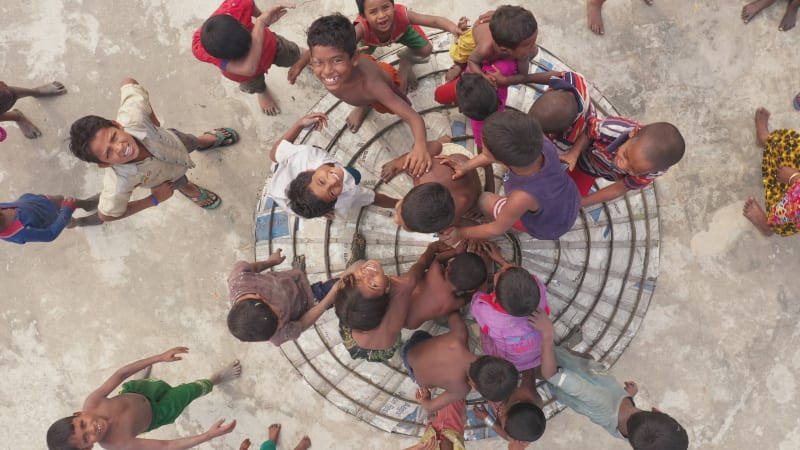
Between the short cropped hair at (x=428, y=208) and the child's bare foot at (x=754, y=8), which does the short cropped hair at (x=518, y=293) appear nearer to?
the short cropped hair at (x=428, y=208)

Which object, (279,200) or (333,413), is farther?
(333,413)

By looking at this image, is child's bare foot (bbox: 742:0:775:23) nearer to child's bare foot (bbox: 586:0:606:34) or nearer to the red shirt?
child's bare foot (bbox: 586:0:606:34)

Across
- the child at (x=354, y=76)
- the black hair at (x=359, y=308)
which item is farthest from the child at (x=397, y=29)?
the black hair at (x=359, y=308)

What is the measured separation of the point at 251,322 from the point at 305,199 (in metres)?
0.79

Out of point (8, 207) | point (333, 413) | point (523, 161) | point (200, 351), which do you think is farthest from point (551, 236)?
point (8, 207)

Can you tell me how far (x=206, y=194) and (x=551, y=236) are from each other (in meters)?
2.83

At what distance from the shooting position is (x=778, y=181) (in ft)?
13.3

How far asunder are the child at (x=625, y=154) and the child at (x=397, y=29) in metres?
1.30

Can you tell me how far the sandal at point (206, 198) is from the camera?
4.30m

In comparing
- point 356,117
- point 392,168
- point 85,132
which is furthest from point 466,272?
point 85,132

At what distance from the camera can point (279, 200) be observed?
333 centimetres

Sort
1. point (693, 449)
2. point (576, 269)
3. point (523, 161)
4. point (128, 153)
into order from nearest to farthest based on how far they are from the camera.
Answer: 1. point (523, 161)
2. point (128, 153)
3. point (576, 269)
4. point (693, 449)

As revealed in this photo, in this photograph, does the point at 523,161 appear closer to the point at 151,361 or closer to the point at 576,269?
the point at 576,269

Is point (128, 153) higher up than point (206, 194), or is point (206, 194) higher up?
point (128, 153)
